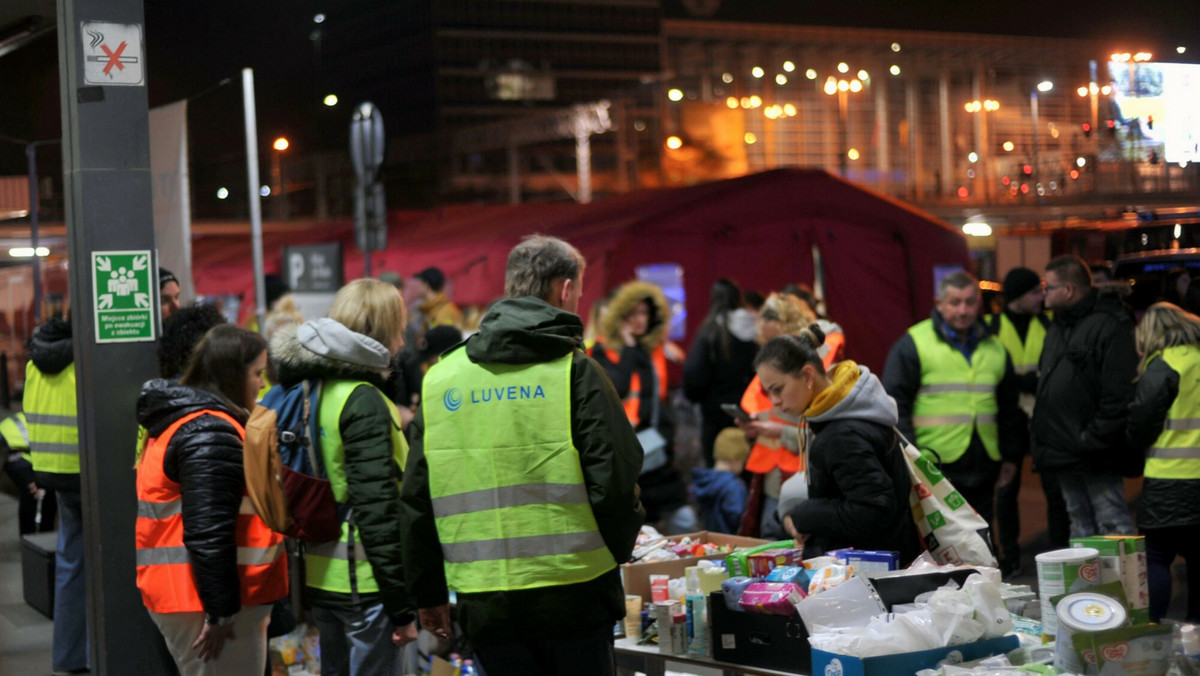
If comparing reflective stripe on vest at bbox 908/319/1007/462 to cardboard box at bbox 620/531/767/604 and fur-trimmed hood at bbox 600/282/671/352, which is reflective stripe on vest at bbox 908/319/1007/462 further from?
cardboard box at bbox 620/531/767/604

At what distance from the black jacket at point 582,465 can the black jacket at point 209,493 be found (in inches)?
42.5

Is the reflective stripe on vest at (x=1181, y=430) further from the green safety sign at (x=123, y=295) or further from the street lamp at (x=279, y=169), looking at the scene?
the street lamp at (x=279, y=169)

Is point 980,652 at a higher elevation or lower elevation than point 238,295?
lower

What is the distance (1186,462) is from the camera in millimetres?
6023

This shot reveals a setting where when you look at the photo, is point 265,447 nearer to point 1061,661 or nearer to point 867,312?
point 1061,661

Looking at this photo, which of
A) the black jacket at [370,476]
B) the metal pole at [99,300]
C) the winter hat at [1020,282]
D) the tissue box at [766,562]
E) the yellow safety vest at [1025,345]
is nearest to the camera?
the black jacket at [370,476]

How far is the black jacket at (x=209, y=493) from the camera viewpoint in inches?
161

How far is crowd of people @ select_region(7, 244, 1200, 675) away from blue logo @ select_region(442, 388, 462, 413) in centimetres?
1

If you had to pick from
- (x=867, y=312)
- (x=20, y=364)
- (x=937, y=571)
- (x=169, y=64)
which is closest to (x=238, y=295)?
(x=20, y=364)

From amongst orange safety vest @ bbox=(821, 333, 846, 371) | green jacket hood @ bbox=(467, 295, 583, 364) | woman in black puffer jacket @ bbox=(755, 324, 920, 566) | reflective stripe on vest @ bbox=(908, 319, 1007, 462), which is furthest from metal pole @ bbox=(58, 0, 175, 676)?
reflective stripe on vest @ bbox=(908, 319, 1007, 462)

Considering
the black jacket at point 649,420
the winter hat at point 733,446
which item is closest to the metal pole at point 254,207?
the black jacket at point 649,420

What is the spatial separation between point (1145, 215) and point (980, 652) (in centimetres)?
243

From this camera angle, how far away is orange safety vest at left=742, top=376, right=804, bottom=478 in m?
6.51

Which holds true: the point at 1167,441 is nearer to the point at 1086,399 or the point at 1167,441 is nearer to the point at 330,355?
the point at 1086,399
